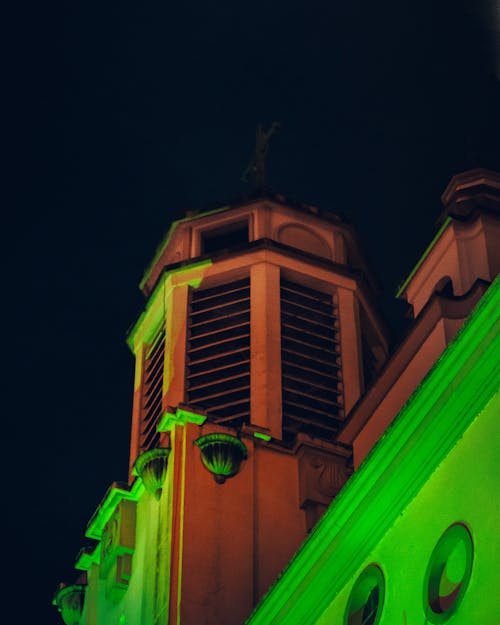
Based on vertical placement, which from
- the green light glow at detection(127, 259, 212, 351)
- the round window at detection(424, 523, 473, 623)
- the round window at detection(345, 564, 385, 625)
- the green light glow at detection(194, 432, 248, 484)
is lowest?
the round window at detection(424, 523, 473, 623)

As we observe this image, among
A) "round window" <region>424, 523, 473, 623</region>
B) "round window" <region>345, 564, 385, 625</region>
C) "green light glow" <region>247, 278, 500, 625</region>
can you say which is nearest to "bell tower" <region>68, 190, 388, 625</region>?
"green light glow" <region>247, 278, 500, 625</region>

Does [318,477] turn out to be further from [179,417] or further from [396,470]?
[396,470]

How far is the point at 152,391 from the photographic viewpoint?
36188 millimetres

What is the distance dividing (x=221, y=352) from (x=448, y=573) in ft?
53.5

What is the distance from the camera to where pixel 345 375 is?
34656mm

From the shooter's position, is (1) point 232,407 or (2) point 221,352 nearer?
(1) point 232,407

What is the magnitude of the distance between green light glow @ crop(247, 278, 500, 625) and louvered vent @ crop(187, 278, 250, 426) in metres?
9.96

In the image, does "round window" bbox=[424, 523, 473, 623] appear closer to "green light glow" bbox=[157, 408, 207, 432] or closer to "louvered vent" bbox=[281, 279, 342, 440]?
"green light glow" bbox=[157, 408, 207, 432]

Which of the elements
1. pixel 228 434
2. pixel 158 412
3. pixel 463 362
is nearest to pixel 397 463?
pixel 463 362

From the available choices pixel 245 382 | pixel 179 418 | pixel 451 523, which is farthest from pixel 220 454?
pixel 451 523

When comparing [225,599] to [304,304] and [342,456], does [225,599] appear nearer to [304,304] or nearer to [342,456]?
[342,456]

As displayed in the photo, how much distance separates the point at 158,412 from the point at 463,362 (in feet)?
54.1

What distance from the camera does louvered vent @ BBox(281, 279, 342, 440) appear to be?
33469 millimetres

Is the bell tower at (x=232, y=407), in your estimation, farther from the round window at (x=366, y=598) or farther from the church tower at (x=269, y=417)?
the round window at (x=366, y=598)
